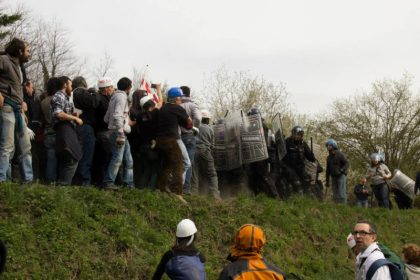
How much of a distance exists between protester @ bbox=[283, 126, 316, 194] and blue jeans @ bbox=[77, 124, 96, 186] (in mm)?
5427

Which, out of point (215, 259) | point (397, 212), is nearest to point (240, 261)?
point (215, 259)

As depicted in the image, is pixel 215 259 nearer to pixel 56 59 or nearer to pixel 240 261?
pixel 240 261

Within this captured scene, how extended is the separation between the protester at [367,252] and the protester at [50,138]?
17.1ft

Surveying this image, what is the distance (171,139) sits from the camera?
410 inches

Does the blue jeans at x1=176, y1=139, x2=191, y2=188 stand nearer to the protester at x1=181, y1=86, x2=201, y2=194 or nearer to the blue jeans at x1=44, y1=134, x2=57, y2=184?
the protester at x1=181, y1=86, x2=201, y2=194

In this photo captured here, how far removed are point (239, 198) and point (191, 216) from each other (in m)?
1.87

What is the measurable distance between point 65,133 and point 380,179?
376 inches

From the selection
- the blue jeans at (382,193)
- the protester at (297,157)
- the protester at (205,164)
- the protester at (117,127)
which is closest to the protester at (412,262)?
the protester at (117,127)

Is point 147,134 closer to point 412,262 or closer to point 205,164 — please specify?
point 205,164

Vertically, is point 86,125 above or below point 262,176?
above

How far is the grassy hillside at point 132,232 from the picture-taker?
8086 mm

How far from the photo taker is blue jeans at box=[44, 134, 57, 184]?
9.73 m

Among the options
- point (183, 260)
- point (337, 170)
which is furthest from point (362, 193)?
point (183, 260)

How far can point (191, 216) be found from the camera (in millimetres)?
10633
